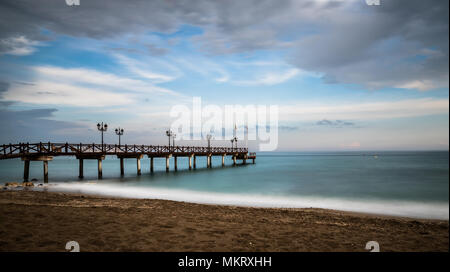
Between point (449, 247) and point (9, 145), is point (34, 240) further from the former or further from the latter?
point (9, 145)

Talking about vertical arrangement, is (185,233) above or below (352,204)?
above

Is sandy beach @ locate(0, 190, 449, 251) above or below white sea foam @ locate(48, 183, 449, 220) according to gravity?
above

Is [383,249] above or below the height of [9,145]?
below

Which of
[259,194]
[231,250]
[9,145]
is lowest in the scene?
[259,194]

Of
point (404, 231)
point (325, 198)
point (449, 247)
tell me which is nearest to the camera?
point (449, 247)

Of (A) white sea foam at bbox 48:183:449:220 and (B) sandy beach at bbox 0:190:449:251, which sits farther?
(A) white sea foam at bbox 48:183:449:220

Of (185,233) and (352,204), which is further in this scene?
(352,204)

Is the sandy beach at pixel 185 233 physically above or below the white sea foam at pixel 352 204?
above

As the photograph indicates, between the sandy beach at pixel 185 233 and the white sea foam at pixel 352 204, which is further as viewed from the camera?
the white sea foam at pixel 352 204

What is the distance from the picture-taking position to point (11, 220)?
8227mm
